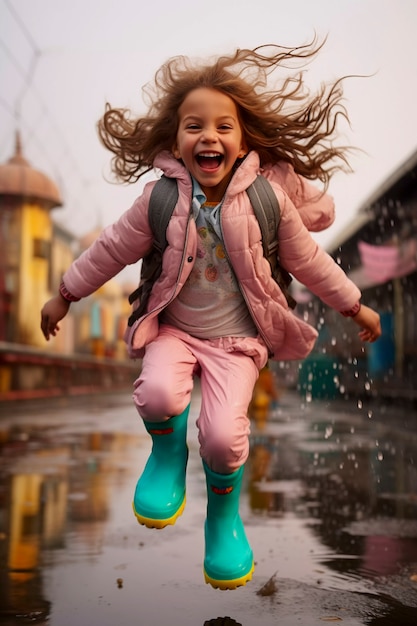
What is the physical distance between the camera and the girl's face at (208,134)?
2867 millimetres

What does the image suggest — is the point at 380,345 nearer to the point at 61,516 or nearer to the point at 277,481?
the point at 277,481

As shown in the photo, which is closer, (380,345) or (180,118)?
(180,118)

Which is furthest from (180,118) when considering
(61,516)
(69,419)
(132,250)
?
(69,419)

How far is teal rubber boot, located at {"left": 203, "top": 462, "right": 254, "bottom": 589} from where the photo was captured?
292 centimetres

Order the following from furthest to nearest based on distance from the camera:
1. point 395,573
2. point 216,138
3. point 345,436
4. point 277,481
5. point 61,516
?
point 345,436 → point 277,481 → point 61,516 → point 395,573 → point 216,138

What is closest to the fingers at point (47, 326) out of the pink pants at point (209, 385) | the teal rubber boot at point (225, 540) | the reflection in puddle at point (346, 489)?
the pink pants at point (209, 385)

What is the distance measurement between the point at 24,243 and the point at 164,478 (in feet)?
96.3

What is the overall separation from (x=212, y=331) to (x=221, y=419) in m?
0.34

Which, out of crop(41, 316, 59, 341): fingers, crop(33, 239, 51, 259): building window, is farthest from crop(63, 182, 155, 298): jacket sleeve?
crop(33, 239, 51, 259): building window

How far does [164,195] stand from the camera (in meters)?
3.00

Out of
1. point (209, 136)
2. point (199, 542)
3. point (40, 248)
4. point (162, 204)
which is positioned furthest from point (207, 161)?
point (40, 248)

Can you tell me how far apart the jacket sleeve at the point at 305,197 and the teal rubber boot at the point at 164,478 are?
0.77 meters

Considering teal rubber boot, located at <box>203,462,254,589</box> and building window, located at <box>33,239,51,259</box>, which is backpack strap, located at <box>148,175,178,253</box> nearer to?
teal rubber boot, located at <box>203,462,254,589</box>

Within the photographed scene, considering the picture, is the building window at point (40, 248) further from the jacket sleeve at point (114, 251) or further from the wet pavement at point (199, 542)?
the jacket sleeve at point (114, 251)
